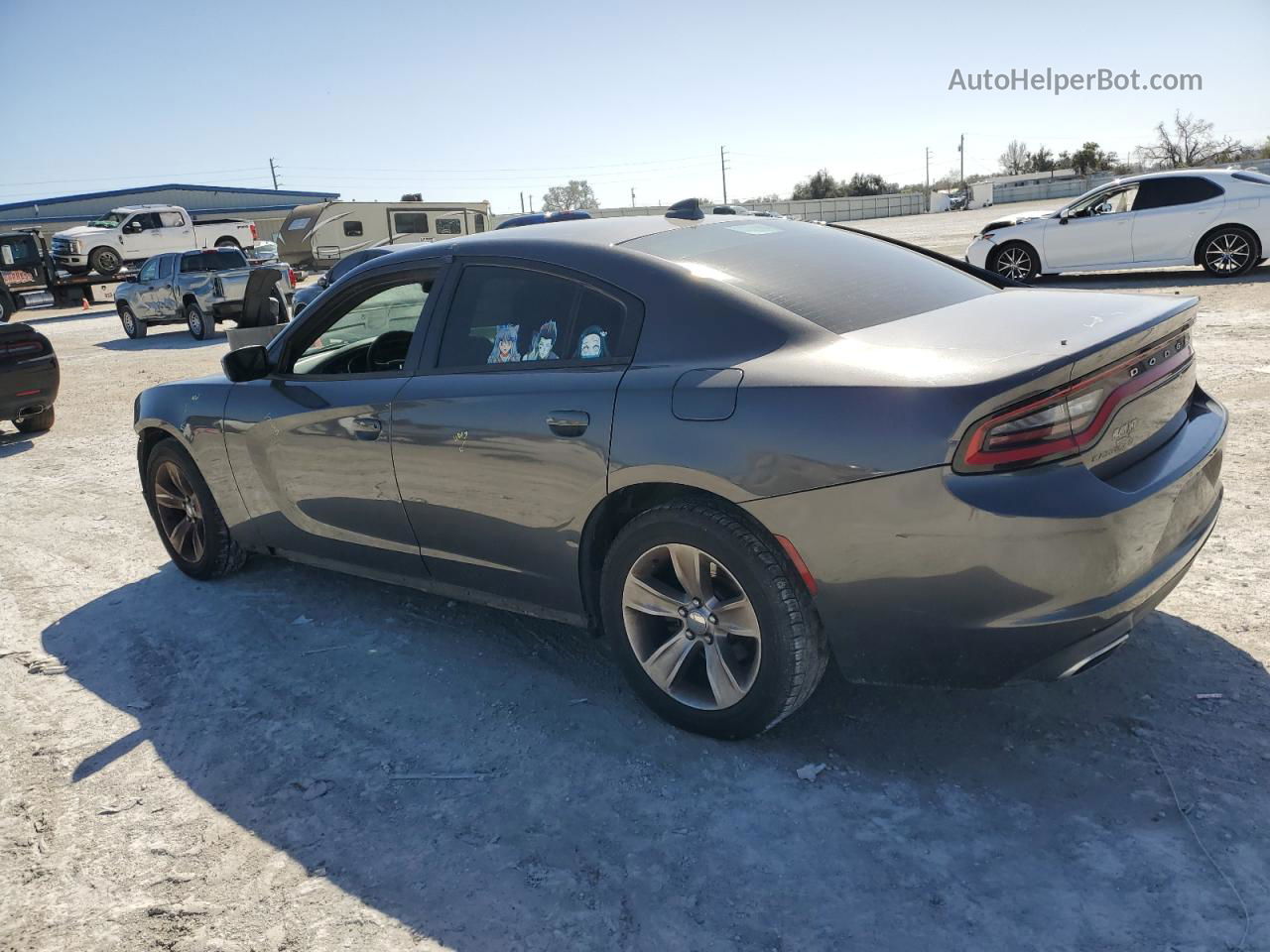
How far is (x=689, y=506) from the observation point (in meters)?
2.90

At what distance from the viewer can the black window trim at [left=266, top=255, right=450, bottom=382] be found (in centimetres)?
373

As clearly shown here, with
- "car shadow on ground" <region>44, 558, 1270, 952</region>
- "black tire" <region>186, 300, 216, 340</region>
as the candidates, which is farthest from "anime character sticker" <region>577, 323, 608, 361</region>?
"black tire" <region>186, 300, 216, 340</region>

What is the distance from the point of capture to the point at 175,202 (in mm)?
62500

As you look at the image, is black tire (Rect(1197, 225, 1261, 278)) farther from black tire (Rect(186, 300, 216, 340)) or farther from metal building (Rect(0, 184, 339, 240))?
metal building (Rect(0, 184, 339, 240))

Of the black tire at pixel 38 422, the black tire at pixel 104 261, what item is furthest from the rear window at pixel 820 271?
the black tire at pixel 104 261

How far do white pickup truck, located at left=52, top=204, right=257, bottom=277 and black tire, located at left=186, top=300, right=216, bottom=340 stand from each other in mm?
11506

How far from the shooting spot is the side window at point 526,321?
10.6 ft

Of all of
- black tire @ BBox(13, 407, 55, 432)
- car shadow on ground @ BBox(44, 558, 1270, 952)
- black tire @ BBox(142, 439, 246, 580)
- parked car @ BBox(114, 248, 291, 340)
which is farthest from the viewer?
parked car @ BBox(114, 248, 291, 340)

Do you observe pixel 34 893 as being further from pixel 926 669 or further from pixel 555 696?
pixel 926 669

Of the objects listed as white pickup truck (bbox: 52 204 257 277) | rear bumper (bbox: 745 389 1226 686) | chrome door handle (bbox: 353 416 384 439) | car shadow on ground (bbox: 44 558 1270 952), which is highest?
white pickup truck (bbox: 52 204 257 277)

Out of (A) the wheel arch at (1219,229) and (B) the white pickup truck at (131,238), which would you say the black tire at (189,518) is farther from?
(B) the white pickup truck at (131,238)

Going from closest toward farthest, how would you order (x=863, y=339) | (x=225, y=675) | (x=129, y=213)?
(x=863, y=339) → (x=225, y=675) → (x=129, y=213)

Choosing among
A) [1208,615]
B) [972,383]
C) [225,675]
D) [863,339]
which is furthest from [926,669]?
[225,675]

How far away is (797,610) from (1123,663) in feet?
4.52
